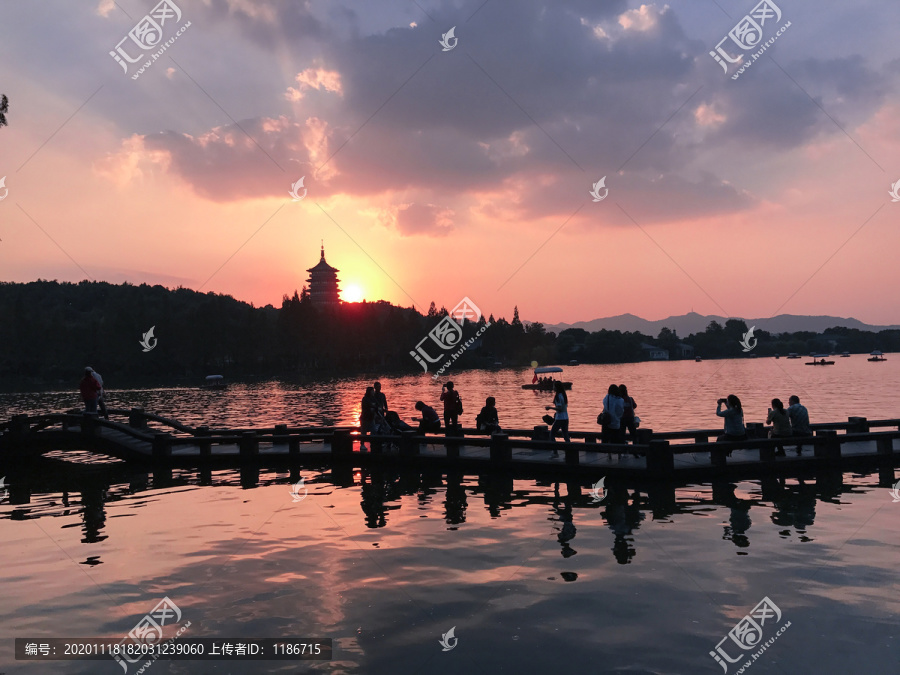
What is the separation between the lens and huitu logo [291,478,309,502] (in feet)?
53.1

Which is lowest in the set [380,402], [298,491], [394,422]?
[298,491]

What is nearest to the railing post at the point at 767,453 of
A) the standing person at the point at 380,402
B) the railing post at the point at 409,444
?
the railing post at the point at 409,444

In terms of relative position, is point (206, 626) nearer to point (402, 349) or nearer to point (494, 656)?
point (494, 656)

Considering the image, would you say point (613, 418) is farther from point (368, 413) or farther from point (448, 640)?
point (448, 640)

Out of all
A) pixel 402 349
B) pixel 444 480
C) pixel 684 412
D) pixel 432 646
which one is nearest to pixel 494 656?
pixel 432 646

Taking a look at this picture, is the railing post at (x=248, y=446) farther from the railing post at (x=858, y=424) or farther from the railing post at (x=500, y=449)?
the railing post at (x=858, y=424)

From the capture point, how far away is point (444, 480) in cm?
1806

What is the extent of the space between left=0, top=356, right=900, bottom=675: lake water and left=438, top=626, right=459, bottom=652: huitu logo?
108 mm

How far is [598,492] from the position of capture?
51.8 ft

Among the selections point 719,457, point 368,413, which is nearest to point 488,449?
point 368,413

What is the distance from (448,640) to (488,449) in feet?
41.1

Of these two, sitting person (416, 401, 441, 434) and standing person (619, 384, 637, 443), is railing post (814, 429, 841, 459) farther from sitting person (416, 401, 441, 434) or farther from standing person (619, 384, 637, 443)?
sitting person (416, 401, 441, 434)

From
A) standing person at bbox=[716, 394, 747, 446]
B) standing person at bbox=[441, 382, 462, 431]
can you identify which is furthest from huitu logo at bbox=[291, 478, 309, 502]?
standing person at bbox=[716, 394, 747, 446]

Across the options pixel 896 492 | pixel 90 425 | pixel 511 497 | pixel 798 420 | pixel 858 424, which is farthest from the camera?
pixel 90 425
